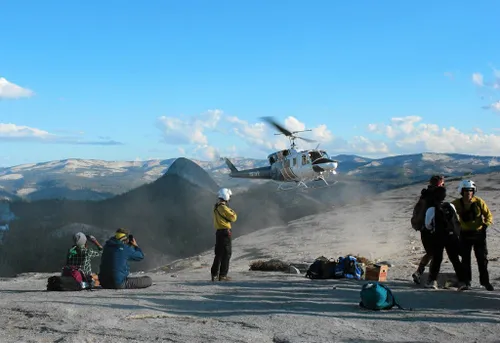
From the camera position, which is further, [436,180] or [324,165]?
[324,165]

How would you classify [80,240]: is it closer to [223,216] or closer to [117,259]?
[117,259]

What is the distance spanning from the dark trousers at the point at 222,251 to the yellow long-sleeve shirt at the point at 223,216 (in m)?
0.15

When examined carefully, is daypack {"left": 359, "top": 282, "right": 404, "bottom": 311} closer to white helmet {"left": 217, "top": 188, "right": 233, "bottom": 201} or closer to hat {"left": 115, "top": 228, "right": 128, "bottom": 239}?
white helmet {"left": 217, "top": 188, "right": 233, "bottom": 201}

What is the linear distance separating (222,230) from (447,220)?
16.1 ft

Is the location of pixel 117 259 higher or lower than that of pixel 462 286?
higher

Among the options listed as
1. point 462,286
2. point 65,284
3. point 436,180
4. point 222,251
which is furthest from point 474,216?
point 65,284

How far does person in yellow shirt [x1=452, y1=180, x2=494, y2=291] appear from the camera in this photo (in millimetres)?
9914

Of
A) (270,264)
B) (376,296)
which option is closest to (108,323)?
(376,296)

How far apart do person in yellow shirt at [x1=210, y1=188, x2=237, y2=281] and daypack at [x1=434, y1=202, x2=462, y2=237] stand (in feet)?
14.2

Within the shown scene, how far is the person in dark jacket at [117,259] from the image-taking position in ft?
33.6

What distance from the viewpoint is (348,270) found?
12.3 metres

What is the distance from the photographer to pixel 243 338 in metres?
6.29

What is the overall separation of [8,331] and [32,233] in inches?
1838

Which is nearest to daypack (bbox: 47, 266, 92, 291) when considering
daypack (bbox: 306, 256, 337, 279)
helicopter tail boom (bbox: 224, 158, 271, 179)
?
daypack (bbox: 306, 256, 337, 279)
